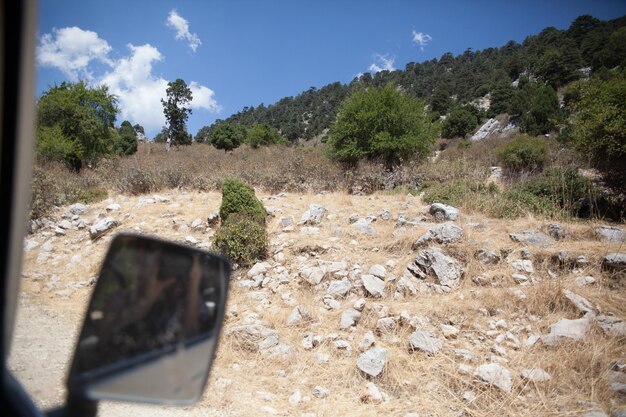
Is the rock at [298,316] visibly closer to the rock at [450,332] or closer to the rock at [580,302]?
the rock at [450,332]

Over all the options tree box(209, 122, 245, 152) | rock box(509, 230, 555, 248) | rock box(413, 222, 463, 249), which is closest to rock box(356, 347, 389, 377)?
rock box(413, 222, 463, 249)

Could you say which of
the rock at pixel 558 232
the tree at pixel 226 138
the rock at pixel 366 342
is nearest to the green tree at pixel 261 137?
the tree at pixel 226 138

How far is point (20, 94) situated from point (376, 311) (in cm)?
453

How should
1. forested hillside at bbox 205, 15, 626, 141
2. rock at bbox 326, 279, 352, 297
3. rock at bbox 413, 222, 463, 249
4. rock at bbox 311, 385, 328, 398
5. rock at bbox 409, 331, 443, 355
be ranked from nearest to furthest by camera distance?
rock at bbox 311, 385, 328, 398 < rock at bbox 409, 331, 443, 355 < rock at bbox 326, 279, 352, 297 < rock at bbox 413, 222, 463, 249 < forested hillside at bbox 205, 15, 626, 141

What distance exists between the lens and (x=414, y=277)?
5.40 meters

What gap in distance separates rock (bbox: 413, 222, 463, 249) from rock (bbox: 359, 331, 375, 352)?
251 centimetres

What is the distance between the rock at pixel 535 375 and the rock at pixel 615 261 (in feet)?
8.81


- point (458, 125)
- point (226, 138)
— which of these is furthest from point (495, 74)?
point (226, 138)

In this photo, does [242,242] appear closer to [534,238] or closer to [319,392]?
[319,392]

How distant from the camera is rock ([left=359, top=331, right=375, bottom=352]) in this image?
4.03 metres

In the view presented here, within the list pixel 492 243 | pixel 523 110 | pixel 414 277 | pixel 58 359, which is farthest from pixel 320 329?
pixel 523 110

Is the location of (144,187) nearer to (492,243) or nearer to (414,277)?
(414,277)

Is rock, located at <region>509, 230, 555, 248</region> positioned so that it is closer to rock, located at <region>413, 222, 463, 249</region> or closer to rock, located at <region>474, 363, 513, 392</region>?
rock, located at <region>413, 222, 463, 249</region>

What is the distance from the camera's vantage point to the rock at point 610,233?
18.9ft
